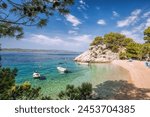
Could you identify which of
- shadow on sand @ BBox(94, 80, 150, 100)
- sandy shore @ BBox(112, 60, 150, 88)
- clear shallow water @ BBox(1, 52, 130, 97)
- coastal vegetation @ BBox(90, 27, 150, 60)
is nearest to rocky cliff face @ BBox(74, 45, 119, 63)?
coastal vegetation @ BBox(90, 27, 150, 60)

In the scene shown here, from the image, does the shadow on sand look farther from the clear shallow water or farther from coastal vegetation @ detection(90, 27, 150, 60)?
coastal vegetation @ detection(90, 27, 150, 60)

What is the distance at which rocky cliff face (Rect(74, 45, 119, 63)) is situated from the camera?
53219mm

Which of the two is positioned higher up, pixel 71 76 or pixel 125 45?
pixel 125 45

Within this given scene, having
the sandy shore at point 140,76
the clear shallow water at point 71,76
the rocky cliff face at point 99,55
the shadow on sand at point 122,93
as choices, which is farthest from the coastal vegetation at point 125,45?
the shadow on sand at point 122,93

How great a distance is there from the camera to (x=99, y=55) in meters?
56.4

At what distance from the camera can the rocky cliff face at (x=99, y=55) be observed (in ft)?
175

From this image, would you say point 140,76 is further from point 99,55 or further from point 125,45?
point 99,55

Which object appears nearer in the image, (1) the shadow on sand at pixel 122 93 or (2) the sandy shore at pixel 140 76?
(1) the shadow on sand at pixel 122 93

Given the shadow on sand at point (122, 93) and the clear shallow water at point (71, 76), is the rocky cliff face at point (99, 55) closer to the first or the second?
the clear shallow water at point (71, 76)

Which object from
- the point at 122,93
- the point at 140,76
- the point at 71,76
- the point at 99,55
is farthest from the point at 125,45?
the point at 122,93

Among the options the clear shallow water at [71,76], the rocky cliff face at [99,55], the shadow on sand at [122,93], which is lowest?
the clear shallow water at [71,76]

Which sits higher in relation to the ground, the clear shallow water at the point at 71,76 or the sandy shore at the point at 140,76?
the sandy shore at the point at 140,76

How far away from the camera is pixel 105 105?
3.64m

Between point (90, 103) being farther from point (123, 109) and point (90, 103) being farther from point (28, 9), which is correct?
point (28, 9)
